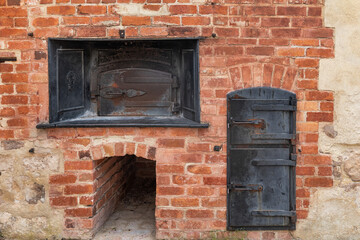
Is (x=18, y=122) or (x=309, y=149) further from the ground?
(x=18, y=122)

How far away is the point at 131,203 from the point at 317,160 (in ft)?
6.54

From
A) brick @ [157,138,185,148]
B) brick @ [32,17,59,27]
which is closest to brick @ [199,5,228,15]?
brick @ [157,138,185,148]

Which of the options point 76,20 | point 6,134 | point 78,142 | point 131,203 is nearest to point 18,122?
point 6,134

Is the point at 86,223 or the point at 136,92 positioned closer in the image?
the point at 86,223

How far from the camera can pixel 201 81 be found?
264 cm

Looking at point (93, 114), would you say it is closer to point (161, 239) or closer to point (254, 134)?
point (161, 239)

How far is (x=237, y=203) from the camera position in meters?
2.68

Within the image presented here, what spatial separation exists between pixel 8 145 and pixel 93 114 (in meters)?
0.77

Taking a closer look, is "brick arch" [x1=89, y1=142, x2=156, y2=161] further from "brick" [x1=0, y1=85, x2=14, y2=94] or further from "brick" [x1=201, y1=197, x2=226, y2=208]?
"brick" [x1=0, y1=85, x2=14, y2=94]

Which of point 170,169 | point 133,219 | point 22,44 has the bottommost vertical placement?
point 133,219

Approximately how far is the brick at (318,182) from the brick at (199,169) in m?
0.84

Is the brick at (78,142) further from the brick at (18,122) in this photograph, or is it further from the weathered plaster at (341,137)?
the weathered plaster at (341,137)

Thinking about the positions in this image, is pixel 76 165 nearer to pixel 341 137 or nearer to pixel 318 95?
pixel 318 95

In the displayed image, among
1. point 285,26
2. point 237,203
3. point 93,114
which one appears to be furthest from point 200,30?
point 237,203
